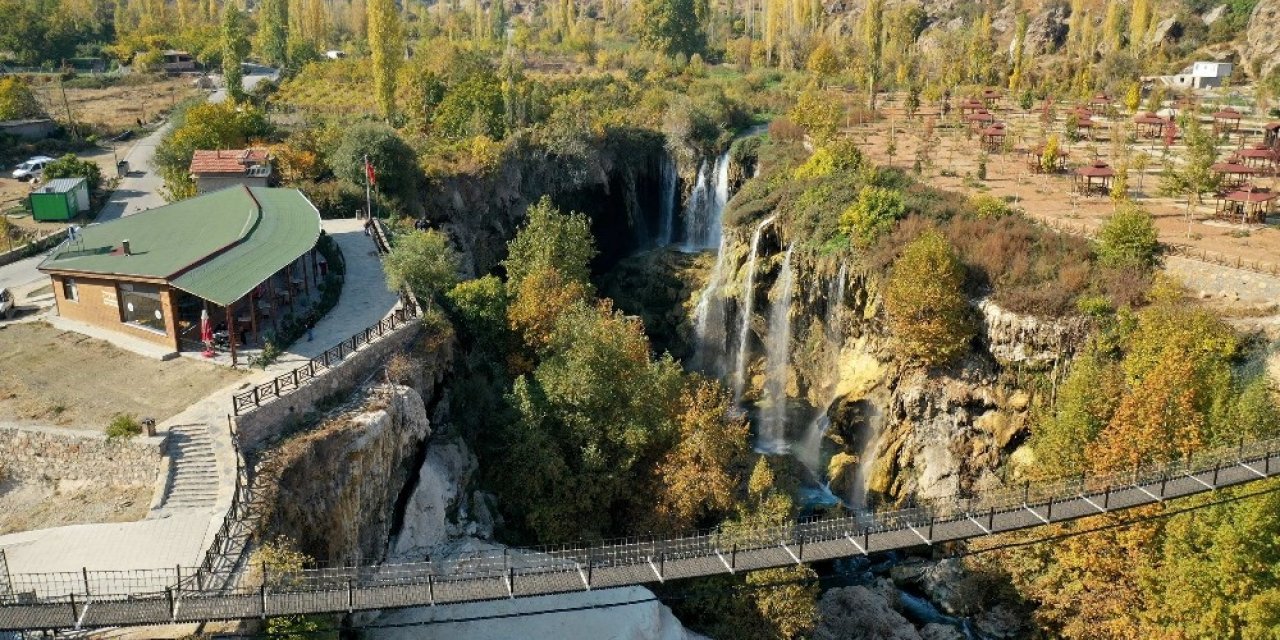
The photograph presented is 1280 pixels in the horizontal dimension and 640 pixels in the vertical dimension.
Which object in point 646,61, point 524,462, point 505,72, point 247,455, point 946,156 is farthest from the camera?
point 646,61

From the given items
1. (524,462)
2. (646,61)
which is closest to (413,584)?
(524,462)

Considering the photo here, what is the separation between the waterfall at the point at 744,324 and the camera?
4822cm

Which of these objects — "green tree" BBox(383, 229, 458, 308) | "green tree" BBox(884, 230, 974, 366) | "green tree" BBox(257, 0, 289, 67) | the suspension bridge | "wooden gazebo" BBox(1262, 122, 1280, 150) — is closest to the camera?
the suspension bridge

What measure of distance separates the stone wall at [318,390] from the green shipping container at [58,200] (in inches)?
984

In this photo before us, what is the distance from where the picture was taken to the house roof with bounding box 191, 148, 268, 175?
155 ft

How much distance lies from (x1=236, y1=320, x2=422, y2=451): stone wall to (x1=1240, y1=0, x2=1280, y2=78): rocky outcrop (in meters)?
84.4

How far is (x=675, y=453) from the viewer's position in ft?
108

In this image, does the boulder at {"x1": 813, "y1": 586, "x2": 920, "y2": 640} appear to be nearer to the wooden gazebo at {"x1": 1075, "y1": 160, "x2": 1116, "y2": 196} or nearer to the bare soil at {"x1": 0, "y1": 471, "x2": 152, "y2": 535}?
the bare soil at {"x1": 0, "y1": 471, "x2": 152, "y2": 535}

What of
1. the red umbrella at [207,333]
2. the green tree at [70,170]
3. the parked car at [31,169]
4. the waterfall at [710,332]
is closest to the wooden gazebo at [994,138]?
the waterfall at [710,332]

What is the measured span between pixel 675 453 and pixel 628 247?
31424 mm

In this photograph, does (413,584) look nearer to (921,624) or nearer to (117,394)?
(117,394)

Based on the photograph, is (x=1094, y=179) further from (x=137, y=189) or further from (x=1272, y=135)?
(x=137, y=189)

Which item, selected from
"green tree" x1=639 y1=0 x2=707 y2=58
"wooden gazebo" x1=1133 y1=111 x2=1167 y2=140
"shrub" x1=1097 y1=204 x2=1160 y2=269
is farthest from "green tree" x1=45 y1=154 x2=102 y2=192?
"wooden gazebo" x1=1133 y1=111 x2=1167 y2=140

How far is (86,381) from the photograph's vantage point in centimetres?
2931
